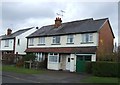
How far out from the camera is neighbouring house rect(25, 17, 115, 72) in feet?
105

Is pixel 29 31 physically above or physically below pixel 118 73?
above

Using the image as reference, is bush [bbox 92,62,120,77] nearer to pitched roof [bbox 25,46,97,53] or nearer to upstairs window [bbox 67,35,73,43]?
pitched roof [bbox 25,46,97,53]

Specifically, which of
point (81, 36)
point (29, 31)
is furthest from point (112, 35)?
point (29, 31)

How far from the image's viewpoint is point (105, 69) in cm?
2612

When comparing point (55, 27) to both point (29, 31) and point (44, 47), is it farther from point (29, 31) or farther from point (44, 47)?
point (29, 31)

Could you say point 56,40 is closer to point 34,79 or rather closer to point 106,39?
point 106,39

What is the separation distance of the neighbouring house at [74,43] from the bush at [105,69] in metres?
3.71

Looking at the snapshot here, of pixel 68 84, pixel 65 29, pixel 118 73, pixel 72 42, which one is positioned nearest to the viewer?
pixel 68 84

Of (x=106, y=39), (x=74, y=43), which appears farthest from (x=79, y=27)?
(x=106, y=39)

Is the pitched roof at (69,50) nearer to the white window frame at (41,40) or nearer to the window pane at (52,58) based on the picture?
the window pane at (52,58)

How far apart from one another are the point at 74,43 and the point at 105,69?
9.63 meters

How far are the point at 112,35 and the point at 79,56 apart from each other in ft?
21.5

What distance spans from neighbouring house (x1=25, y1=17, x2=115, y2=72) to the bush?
371cm

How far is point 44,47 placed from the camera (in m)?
40.7
